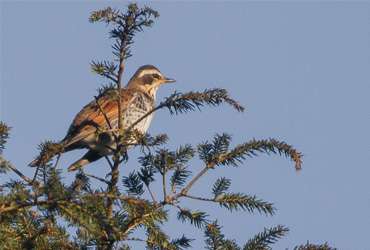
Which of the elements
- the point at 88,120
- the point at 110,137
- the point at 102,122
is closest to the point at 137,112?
the point at 102,122

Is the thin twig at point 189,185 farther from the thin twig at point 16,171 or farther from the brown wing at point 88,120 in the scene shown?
the brown wing at point 88,120

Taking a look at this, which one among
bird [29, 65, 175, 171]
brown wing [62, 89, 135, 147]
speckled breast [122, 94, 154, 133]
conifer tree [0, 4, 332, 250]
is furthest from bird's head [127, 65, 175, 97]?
conifer tree [0, 4, 332, 250]

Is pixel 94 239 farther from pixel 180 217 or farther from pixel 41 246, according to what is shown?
pixel 180 217

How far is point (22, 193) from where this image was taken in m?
3.29

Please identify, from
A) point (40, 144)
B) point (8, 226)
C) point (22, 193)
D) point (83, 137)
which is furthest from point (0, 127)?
point (83, 137)

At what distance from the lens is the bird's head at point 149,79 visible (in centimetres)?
925

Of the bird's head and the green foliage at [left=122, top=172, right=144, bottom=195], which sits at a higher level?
the bird's head

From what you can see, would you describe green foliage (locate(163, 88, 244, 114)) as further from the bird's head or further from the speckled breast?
the bird's head

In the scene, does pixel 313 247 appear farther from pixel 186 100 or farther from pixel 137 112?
pixel 137 112

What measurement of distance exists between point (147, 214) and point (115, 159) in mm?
1022

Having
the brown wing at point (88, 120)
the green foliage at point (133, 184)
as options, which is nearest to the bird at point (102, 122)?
the brown wing at point (88, 120)

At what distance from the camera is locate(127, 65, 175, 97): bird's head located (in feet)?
30.3

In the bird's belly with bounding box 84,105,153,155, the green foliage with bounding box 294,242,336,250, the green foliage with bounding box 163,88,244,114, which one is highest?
the bird's belly with bounding box 84,105,153,155

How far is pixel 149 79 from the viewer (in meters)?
9.35
